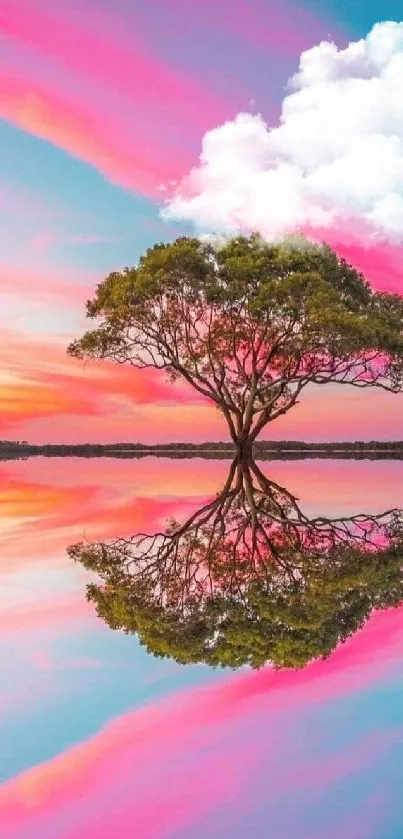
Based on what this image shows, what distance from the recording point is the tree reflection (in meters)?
4.28

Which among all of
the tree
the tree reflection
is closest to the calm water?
the tree reflection

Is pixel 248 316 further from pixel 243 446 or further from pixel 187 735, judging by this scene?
pixel 187 735

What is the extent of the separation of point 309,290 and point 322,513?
15.0 metres

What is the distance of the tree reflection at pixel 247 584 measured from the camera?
14.0 ft

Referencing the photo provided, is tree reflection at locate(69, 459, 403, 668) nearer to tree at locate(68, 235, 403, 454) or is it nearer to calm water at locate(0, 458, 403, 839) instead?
calm water at locate(0, 458, 403, 839)

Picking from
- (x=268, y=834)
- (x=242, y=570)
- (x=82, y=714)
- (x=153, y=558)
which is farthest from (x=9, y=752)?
(x=153, y=558)

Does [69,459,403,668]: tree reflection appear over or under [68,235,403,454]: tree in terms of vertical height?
under

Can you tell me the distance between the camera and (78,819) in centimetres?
229

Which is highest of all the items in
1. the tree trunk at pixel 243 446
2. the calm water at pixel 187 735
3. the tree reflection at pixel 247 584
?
the tree trunk at pixel 243 446

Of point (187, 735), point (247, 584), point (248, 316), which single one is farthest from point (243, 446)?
point (187, 735)

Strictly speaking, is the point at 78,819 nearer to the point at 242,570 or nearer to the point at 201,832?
the point at 201,832

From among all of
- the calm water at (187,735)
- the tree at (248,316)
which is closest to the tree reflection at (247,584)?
the calm water at (187,735)

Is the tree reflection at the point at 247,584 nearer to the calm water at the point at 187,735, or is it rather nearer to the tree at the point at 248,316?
the calm water at the point at 187,735

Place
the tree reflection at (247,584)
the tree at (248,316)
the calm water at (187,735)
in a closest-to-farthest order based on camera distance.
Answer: the calm water at (187,735) < the tree reflection at (247,584) < the tree at (248,316)
